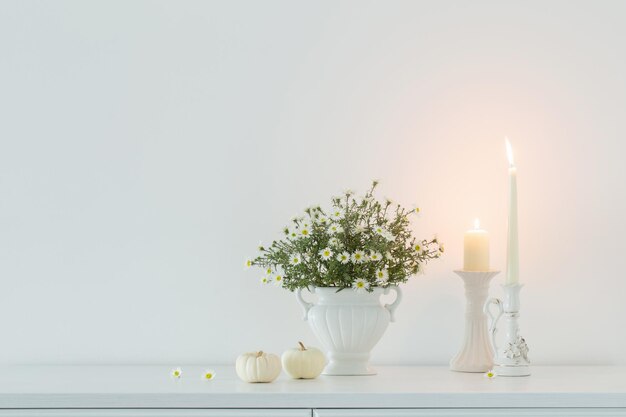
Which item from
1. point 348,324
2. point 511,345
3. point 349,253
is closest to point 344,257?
point 349,253

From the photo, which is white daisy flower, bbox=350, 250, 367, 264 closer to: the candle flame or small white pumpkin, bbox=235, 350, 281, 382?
small white pumpkin, bbox=235, 350, 281, 382

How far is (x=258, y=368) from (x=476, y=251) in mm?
527

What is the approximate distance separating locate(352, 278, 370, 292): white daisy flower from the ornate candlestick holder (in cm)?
27

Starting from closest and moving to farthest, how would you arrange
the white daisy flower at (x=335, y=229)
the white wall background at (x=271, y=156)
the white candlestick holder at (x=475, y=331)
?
the white daisy flower at (x=335, y=229) < the white candlestick holder at (x=475, y=331) < the white wall background at (x=271, y=156)

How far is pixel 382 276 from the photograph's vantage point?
1.64 metres

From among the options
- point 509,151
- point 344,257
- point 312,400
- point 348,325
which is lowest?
point 312,400

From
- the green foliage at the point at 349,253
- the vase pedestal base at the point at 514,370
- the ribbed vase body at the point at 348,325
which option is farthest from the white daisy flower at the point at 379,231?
the vase pedestal base at the point at 514,370

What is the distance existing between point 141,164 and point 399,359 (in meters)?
0.70

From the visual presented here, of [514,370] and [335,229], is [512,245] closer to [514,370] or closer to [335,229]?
[514,370]

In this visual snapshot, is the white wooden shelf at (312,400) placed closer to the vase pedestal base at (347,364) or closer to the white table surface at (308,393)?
the white table surface at (308,393)

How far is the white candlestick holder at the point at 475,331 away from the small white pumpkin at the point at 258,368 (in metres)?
0.42

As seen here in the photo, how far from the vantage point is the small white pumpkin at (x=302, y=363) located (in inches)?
63.0

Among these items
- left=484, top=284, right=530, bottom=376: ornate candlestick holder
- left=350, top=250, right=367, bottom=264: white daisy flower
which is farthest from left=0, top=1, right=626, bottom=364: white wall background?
left=350, top=250, right=367, bottom=264: white daisy flower

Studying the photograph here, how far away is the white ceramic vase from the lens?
167 cm
